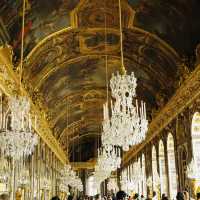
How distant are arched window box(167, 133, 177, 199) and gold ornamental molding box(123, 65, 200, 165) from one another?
111 centimetres

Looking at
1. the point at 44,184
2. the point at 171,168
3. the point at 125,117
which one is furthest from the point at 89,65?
the point at 125,117

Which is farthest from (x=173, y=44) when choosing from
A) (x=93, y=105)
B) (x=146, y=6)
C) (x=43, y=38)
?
(x=93, y=105)

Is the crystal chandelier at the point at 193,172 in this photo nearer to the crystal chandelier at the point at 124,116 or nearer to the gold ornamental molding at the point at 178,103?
the gold ornamental molding at the point at 178,103

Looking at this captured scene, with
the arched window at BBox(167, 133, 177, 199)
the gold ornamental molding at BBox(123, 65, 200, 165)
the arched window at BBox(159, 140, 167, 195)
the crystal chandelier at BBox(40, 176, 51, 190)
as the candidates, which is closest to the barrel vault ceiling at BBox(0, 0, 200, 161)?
the gold ornamental molding at BBox(123, 65, 200, 165)

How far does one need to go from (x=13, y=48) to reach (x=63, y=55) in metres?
5.48

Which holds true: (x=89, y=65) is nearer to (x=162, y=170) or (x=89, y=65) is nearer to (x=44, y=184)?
(x=162, y=170)

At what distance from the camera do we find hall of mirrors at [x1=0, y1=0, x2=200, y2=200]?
1050 centimetres

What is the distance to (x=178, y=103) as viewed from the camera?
1953 cm

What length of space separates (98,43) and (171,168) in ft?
27.4

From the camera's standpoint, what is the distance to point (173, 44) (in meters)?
18.3

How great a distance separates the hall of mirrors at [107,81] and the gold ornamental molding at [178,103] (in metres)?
0.06

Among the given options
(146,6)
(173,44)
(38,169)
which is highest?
(146,6)

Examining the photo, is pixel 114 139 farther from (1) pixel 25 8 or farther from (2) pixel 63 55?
(2) pixel 63 55

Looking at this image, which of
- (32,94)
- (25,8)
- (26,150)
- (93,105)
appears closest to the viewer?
(26,150)
